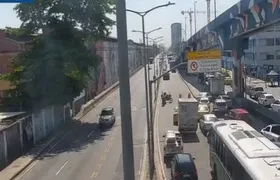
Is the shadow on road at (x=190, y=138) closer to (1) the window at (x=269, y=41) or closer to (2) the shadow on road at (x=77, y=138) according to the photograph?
(2) the shadow on road at (x=77, y=138)

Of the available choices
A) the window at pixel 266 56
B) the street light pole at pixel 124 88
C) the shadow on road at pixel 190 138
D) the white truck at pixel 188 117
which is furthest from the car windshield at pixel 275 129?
the window at pixel 266 56

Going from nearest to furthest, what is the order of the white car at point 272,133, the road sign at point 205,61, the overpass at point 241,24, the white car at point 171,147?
the white car at point 272,133 < the road sign at point 205,61 < the white car at point 171,147 < the overpass at point 241,24

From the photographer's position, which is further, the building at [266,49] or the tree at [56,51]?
the building at [266,49]

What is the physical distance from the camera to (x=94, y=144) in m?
36.7

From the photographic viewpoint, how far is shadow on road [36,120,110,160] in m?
35.1

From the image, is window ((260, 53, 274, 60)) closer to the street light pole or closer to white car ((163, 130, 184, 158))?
white car ((163, 130, 184, 158))

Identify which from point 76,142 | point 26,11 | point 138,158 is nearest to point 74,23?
Answer: point 26,11

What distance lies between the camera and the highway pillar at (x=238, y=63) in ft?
173

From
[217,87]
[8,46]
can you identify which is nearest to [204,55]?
[8,46]

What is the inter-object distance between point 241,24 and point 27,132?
21262 millimetres

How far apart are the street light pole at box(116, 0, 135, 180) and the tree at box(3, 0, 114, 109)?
3638 cm

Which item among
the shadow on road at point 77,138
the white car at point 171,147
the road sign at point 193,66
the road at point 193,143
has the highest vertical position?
the road sign at point 193,66

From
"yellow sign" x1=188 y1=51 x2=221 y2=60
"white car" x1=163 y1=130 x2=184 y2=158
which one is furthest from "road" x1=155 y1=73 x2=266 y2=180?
"yellow sign" x1=188 y1=51 x2=221 y2=60

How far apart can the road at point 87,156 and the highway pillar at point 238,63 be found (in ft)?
45.5
